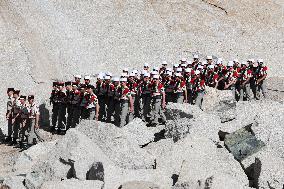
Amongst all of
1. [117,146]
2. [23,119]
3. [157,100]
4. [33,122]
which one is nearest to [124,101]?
[157,100]

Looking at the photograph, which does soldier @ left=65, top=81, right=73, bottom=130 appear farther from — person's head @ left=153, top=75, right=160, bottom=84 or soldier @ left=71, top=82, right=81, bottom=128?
person's head @ left=153, top=75, right=160, bottom=84

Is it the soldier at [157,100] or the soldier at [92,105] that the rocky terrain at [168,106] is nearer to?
the soldier at [157,100]

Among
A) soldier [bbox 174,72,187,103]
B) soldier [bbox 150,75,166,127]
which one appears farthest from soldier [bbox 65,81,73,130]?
soldier [bbox 174,72,187,103]

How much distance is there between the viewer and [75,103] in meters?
17.8

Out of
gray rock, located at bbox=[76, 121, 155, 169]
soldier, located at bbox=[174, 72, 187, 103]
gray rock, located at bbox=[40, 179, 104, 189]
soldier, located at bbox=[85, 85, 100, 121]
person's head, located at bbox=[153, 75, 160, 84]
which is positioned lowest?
gray rock, located at bbox=[40, 179, 104, 189]

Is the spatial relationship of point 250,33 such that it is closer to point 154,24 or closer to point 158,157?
point 154,24

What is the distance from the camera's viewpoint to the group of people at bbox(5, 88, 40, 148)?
55.4 feet

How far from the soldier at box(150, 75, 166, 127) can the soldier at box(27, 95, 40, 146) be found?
382 cm

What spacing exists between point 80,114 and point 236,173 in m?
7.36

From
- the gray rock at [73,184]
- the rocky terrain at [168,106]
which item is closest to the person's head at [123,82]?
the rocky terrain at [168,106]

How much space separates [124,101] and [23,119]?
132 inches

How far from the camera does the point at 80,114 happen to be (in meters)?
17.8

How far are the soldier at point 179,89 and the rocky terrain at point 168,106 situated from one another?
0.84m

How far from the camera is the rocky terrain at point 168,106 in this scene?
454 inches
